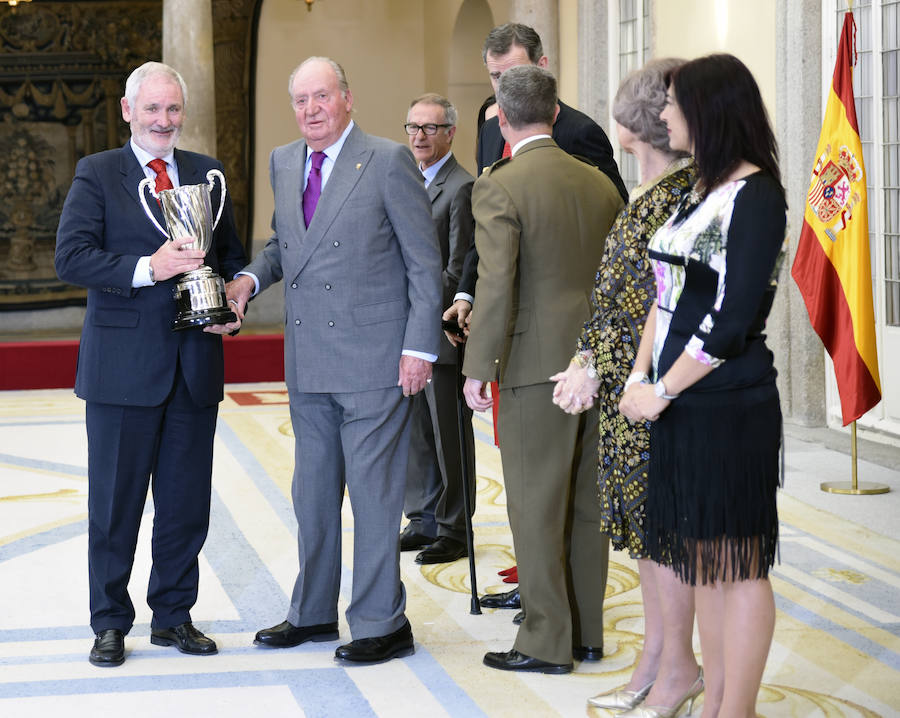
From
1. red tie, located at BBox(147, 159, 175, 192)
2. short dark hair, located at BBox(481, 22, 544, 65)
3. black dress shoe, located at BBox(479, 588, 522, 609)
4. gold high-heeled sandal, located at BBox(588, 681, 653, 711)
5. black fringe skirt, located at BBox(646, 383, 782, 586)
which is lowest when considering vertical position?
black dress shoe, located at BBox(479, 588, 522, 609)

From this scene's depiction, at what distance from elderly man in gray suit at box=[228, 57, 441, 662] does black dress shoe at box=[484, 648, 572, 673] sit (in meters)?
0.35

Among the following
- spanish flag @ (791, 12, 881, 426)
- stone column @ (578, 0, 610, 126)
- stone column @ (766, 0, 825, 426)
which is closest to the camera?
spanish flag @ (791, 12, 881, 426)

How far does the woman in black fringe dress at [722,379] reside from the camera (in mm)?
2840

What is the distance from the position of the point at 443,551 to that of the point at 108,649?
1709 millimetres

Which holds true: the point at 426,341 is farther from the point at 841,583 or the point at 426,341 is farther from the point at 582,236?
the point at 841,583

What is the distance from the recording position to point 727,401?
2936 millimetres

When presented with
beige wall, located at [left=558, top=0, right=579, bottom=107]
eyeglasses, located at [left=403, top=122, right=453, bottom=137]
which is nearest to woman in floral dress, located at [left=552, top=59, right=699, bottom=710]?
eyeglasses, located at [left=403, top=122, right=453, bottom=137]

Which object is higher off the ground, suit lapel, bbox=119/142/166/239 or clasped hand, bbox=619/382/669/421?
suit lapel, bbox=119/142/166/239

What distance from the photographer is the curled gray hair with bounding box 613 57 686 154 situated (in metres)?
3.35

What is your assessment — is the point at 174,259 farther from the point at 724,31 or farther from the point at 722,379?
the point at 724,31

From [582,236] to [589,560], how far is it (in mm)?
1048

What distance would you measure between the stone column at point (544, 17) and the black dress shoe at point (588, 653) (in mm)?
8709

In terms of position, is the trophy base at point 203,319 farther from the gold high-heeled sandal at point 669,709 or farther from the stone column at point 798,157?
the stone column at point 798,157

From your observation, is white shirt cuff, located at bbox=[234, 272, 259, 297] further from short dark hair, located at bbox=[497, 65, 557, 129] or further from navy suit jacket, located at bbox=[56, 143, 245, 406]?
short dark hair, located at bbox=[497, 65, 557, 129]
